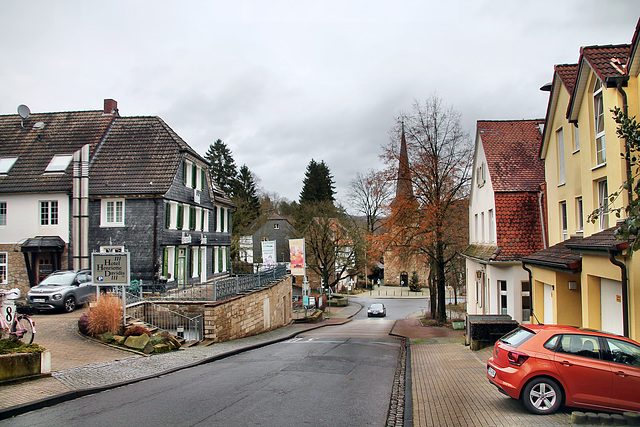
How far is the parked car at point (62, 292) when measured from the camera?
61.9ft

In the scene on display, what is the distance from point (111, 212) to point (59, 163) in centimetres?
418

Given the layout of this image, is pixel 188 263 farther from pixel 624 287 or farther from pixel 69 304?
pixel 624 287

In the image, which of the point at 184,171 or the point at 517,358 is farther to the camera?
the point at 184,171

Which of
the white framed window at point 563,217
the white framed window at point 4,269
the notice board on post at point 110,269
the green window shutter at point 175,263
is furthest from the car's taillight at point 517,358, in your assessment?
the white framed window at point 4,269

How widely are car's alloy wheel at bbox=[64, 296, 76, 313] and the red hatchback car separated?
17.3m

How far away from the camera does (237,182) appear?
66.1 metres

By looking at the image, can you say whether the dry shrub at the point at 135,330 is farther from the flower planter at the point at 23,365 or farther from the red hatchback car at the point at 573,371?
the red hatchback car at the point at 573,371

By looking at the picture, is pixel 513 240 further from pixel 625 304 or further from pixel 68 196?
pixel 68 196

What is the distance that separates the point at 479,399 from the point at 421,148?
21.2 m

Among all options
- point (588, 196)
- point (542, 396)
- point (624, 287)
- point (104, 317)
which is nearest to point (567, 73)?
point (588, 196)

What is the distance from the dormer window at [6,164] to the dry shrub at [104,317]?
1543 centimetres

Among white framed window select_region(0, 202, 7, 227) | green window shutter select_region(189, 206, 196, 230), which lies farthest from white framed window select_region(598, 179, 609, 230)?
white framed window select_region(0, 202, 7, 227)

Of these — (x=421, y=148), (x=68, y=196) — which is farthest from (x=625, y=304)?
(x=68, y=196)

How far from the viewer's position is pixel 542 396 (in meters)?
7.78
